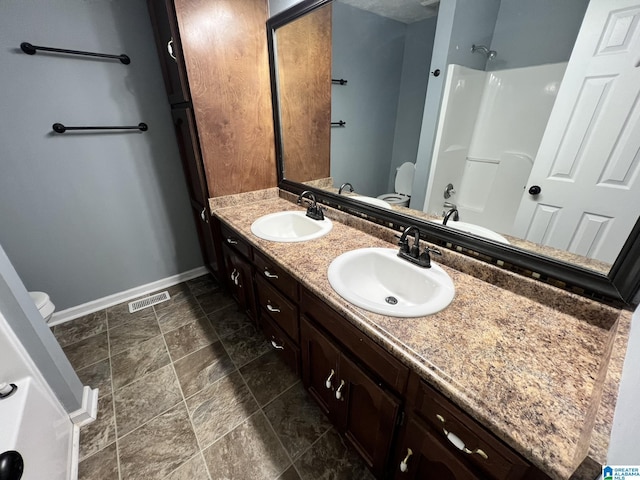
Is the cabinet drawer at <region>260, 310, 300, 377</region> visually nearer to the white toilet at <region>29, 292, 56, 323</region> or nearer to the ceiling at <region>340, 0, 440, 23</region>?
the white toilet at <region>29, 292, 56, 323</region>

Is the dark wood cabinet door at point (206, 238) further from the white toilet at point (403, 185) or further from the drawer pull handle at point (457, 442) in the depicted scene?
the drawer pull handle at point (457, 442)

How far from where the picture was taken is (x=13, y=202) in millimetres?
1556

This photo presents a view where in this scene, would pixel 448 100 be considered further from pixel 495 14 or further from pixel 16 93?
pixel 16 93

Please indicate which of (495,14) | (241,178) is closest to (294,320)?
(241,178)

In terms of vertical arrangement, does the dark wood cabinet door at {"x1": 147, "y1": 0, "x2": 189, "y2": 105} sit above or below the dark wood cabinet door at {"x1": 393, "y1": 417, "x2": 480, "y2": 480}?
above

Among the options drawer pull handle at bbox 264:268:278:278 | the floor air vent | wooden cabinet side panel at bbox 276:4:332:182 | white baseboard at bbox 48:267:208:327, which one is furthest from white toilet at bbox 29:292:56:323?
wooden cabinet side panel at bbox 276:4:332:182

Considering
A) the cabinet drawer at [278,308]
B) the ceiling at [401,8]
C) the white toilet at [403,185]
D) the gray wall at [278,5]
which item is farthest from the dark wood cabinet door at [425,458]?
the gray wall at [278,5]

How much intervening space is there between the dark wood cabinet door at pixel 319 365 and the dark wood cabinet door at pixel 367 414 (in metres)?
0.05

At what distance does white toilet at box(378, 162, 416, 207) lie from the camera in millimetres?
1194

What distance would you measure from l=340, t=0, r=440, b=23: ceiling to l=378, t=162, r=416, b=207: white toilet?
57 cm

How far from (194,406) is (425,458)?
1146mm

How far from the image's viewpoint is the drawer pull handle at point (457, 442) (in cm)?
56

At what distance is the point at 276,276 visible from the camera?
1.18 metres

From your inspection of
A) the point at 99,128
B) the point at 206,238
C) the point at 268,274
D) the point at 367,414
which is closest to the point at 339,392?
the point at 367,414
